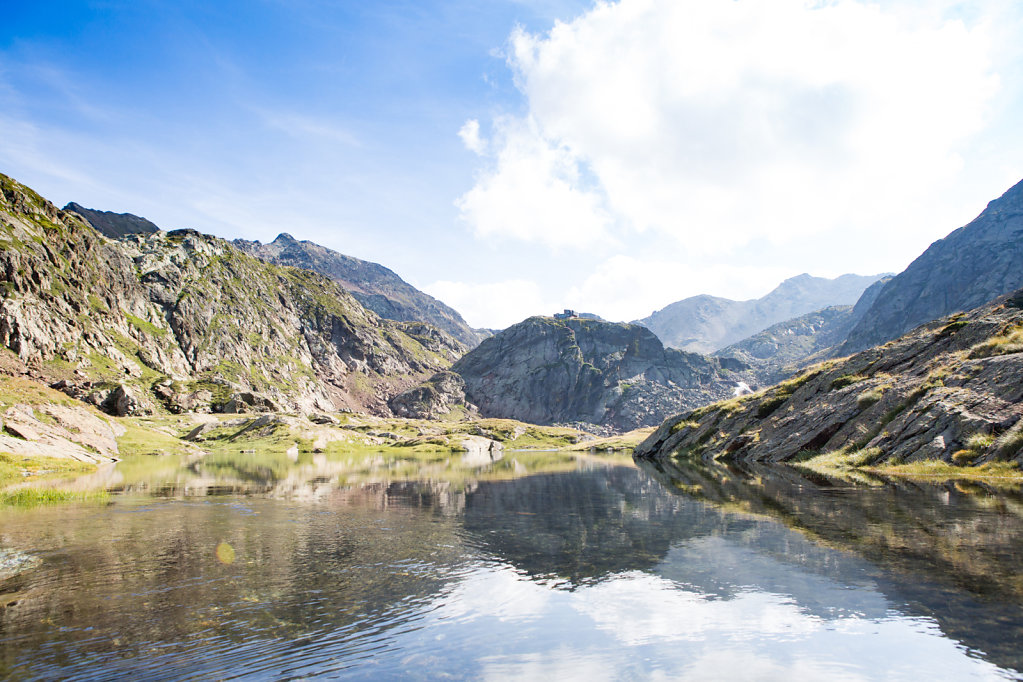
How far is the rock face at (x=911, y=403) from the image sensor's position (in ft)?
157

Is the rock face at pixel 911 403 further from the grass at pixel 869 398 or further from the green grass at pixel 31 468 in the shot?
the green grass at pixel 31 468

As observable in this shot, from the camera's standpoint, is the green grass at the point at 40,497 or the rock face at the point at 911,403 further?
the rock face at the point at 911,403

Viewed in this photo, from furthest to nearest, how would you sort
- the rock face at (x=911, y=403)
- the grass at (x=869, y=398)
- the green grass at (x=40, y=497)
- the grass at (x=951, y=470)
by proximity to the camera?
the grass at (x=869, y=398) < the rock face at (x=911, y=403) < the grass at (x=951, y=470) < the green grass at (x=40, y=497)

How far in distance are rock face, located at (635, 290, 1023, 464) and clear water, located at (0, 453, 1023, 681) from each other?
15.7 meters

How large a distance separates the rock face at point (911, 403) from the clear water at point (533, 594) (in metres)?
15.7

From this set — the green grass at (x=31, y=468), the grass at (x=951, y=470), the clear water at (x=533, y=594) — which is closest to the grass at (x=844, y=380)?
the grass at (x=951, y=470)

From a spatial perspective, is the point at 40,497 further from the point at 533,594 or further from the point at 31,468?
the point at 533,594

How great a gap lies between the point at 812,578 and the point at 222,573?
2412 centimetres

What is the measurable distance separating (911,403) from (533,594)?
5833cm

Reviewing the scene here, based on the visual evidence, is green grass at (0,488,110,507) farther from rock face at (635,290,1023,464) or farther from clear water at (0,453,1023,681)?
rock face at (635,290,1023,464)

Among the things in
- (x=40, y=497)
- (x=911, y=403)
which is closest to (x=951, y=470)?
(x=911, y=403)

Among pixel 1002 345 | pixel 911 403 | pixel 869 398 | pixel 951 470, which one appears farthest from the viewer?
pixel 869 398

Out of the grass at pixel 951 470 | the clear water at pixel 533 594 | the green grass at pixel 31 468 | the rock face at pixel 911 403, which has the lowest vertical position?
the clear water at pixel 533 594

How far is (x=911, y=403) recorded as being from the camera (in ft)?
193
